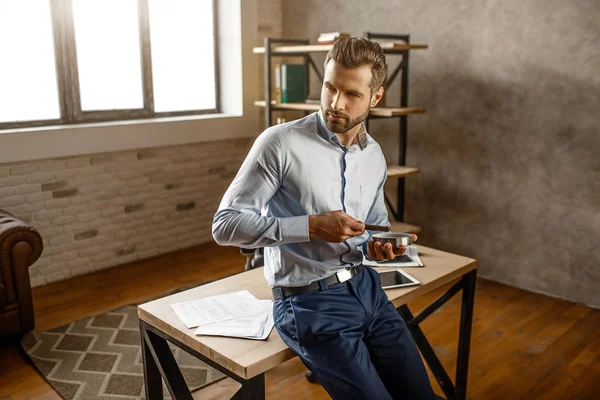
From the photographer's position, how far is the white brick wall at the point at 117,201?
360cm

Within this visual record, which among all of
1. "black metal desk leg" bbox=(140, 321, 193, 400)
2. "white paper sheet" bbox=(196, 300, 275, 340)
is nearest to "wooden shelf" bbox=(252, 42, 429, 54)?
"white paper sheet" bbox=(196, 300, 275, 340)

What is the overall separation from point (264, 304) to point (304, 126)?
572 mm

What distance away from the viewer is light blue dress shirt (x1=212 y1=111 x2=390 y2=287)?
1568 mm

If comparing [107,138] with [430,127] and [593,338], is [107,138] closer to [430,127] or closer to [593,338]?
[430,127]

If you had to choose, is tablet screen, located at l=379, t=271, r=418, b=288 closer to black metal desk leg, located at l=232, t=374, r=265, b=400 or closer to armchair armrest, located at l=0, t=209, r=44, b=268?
black metal desk leg, located at l=232, t=374, r=265, b=400

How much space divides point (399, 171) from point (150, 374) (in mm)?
2281

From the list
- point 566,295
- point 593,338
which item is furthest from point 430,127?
point 593,338

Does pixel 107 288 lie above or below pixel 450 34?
below

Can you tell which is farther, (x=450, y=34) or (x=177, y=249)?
(x=177, y=249)

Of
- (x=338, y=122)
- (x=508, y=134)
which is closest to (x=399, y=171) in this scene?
(x=508, y=134)

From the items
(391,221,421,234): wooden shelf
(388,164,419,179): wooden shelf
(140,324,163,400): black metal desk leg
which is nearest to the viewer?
(140,324,163,400): black metal desk leg

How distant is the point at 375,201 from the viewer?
1952mm

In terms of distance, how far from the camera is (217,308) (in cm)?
176

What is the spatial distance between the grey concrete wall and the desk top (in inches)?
59.6
